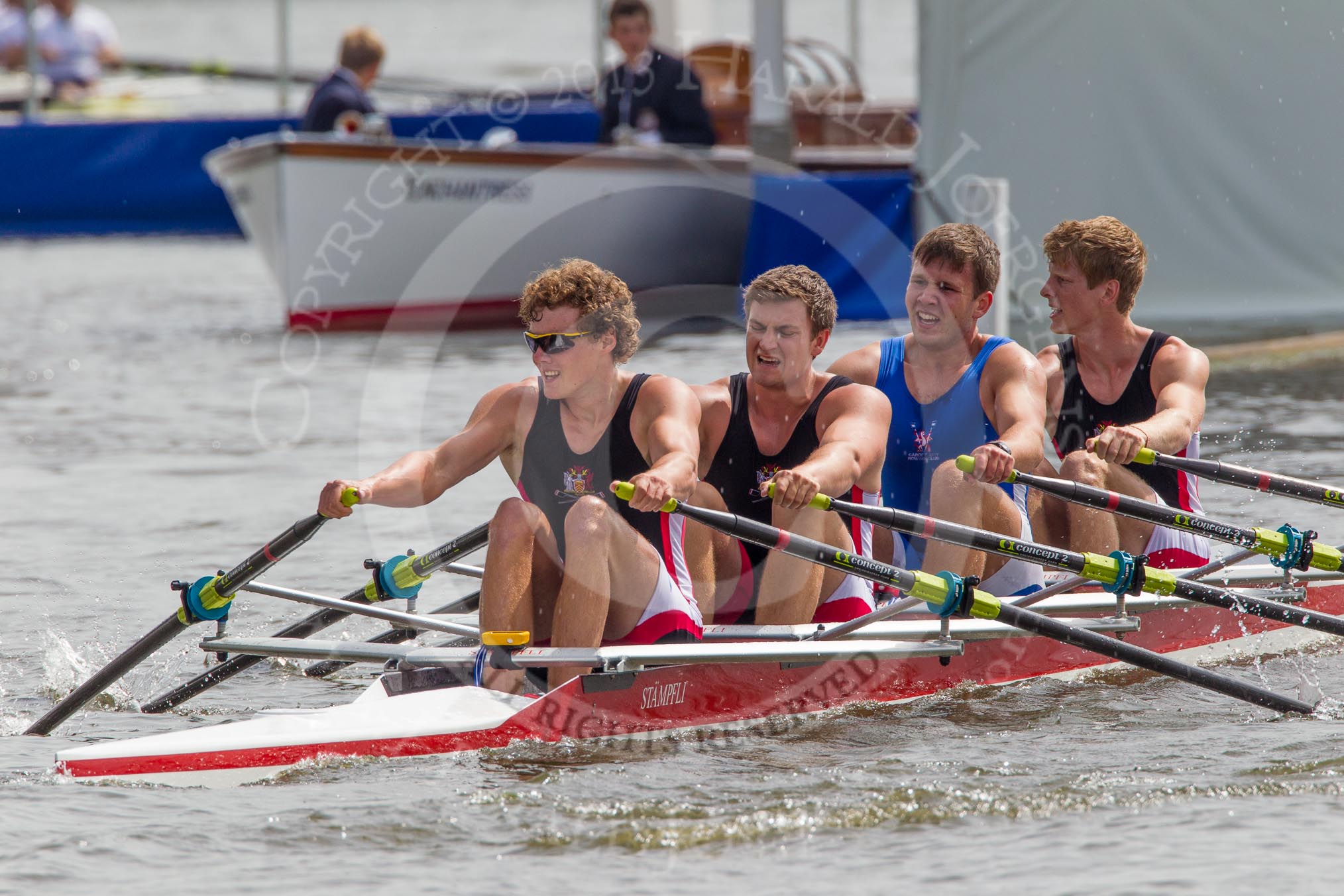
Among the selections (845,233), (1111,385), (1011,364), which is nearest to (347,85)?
(845,233)

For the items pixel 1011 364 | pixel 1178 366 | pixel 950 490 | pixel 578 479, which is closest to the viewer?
pixel 578 479

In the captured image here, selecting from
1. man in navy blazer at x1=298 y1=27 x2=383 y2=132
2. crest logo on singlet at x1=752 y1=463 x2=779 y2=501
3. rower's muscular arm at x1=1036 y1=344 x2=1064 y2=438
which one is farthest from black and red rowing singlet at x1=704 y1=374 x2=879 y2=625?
man in navy blazer at x1=298 y1=27 x2=383 y2=132

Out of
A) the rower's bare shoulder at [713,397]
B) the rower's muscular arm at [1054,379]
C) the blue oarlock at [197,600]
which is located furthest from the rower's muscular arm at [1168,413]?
the blue oarlock at [197,600]

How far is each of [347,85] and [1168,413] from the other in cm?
928

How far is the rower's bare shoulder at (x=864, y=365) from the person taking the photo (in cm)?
546

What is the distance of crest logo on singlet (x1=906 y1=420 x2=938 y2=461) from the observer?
5.41 m

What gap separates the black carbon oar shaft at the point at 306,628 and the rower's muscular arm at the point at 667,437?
671 millimetres

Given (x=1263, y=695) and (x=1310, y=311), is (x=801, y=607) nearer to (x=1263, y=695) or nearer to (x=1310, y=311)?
(x=1263, y=695)

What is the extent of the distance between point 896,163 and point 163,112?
1122 cm

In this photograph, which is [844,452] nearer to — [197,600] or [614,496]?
[614,496]

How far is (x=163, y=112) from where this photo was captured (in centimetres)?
2073

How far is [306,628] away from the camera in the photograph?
5.48 metres

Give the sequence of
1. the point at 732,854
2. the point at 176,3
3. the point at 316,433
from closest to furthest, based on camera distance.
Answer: the point at 732,854, the point at 316,433, the point at 176,3

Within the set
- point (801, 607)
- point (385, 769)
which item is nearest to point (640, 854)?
point (385, 769)
